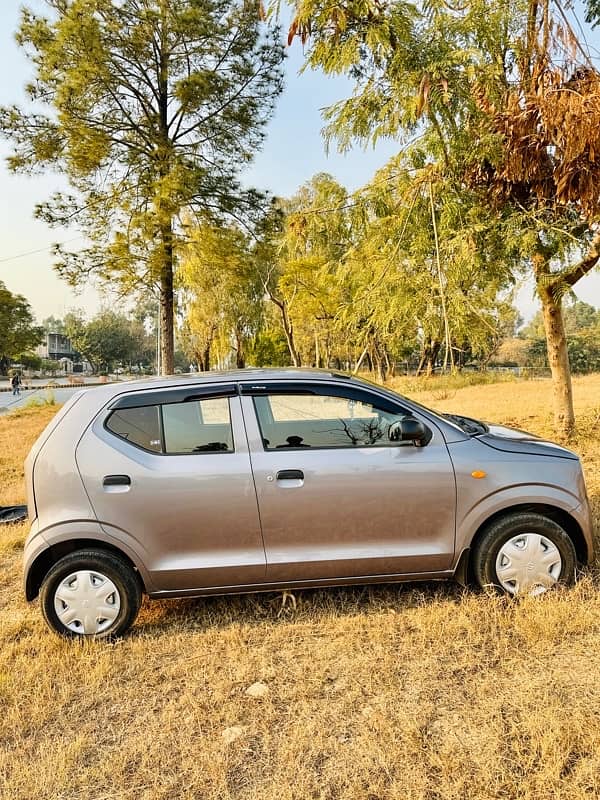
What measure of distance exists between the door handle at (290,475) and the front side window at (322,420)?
0.17 meters

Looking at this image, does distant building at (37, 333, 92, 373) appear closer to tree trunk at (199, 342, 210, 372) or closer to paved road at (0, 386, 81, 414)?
paved road at (0, 386, 81, 414)

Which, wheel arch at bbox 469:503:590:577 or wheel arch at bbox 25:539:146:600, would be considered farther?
wheel arch at bbox 469:503:590:577

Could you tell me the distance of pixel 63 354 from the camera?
10962cm

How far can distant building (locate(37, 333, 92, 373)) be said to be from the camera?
97812 millimetres

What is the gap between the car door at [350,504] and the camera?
3605mm

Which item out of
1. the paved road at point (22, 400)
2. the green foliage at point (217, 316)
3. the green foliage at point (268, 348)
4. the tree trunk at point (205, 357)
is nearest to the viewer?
the green foliage at point (217, 316)

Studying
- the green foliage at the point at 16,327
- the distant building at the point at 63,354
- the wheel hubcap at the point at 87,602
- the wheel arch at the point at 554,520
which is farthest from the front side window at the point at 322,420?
the distant building at the point at 63,354

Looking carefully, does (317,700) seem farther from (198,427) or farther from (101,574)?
(198,427)

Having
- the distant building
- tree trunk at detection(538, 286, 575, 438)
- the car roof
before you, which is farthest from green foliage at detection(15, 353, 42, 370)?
the car roof

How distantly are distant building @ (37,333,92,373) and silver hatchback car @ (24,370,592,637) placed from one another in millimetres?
98224

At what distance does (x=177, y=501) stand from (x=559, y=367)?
25.3 feet

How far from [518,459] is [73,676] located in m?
3.08

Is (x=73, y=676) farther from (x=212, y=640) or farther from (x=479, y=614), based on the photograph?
(x=479, y=614)

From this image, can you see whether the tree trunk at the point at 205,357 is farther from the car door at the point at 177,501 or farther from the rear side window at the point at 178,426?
the car door at the point at 177,501
